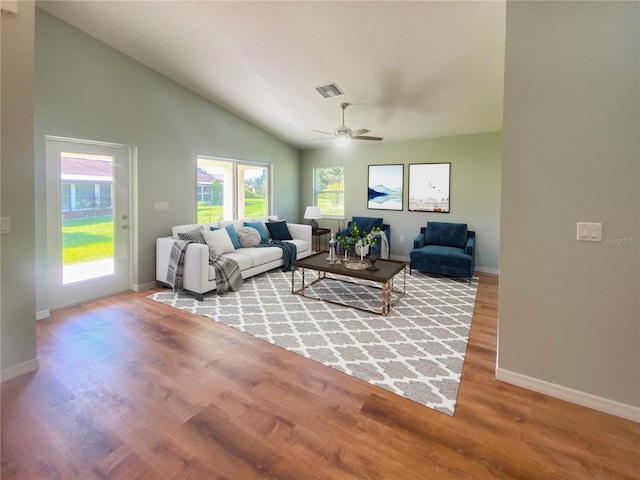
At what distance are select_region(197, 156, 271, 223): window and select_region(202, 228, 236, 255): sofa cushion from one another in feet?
2.71

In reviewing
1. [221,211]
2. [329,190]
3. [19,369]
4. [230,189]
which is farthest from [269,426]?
[329,190]

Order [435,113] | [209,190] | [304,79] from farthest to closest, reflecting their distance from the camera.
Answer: [209,190]
[435,113]
[304,79]

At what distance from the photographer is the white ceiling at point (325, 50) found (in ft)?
9.20

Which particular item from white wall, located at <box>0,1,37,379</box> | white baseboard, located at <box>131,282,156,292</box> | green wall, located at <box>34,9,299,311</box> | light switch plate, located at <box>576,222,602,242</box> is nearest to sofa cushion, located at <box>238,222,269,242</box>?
green wall, located at <box>34,9,299,311</box>

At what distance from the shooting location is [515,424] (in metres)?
1.88

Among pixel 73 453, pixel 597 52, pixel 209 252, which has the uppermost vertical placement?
pixel 597 52

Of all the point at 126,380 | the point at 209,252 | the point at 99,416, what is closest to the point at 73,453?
the point at 99,416

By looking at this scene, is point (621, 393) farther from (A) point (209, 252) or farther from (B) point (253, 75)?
(B) point (253, 75)

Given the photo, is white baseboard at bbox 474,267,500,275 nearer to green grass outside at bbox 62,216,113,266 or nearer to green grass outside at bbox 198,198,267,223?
green grass outside at bbox 198,198,267,223

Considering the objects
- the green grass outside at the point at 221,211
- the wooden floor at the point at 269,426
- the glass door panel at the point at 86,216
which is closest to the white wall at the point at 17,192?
the wooden floor at the point at 269,426

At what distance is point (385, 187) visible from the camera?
6512 millimetres

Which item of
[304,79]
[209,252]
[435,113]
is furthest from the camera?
[435,113]

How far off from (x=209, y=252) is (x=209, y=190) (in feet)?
5.18

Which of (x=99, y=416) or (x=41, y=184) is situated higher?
(x=41, y=184)
